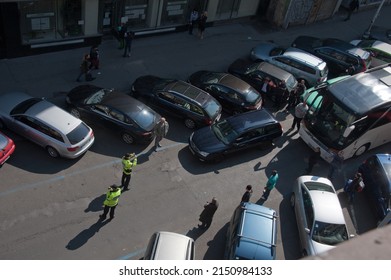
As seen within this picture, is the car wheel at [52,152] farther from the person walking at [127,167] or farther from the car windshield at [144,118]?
the car windshield at [144,118]

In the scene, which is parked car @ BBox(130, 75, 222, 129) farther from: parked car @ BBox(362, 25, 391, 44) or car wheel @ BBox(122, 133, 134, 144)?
parked car @ BBox(362, 25, 391, 44)

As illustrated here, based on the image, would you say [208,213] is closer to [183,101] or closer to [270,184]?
[270,184]

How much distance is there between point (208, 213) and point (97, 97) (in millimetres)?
6603

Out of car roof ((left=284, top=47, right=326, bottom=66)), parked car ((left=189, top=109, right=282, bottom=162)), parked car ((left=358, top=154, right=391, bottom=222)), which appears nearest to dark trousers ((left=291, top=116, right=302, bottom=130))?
parked car ((left=189, top=109, right=282, bottom=162))

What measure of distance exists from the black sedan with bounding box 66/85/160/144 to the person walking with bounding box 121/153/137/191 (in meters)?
1.97

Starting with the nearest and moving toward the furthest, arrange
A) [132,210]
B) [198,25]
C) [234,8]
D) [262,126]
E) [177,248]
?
[177,248] < [132,210] < [262,126] < [198,25] < [234,8]

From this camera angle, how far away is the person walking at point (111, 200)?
12258 millimetres

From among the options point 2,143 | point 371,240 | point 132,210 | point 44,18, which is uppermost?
point 371,240

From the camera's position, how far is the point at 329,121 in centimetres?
1670

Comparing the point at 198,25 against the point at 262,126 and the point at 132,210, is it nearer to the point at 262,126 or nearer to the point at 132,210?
the point at 262,126

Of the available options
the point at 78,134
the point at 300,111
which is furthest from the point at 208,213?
the point at 300,111

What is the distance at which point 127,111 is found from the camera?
619 inches

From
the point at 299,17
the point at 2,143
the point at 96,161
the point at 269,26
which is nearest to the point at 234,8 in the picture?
the point at 269,26

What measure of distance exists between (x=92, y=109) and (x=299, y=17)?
16132mm
